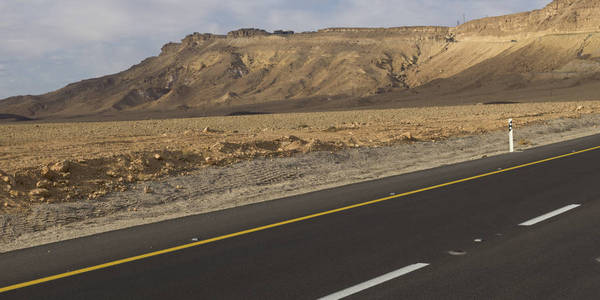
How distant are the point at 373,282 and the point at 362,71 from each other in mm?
136108

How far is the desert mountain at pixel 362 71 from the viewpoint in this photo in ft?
354

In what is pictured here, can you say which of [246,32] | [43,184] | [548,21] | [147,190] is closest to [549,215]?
[147,190]

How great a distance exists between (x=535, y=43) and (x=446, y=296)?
128 m

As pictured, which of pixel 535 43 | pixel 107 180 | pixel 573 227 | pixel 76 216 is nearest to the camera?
pixel 573 227

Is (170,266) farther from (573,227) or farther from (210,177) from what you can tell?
(210,177)

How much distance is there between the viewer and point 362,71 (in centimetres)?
13950

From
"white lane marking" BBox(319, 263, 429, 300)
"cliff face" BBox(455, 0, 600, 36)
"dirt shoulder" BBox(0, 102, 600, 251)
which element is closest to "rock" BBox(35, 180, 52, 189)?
"dirt shoulder" BBox(0, 102, 600, 251)

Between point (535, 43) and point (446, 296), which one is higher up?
point (535, 43)

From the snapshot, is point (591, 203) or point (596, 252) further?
point (591, 203)

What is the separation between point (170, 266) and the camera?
21.4 feet

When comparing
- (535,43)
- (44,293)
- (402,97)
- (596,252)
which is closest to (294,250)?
(44,293)

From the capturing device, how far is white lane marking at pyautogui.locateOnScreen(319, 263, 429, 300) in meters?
5.25

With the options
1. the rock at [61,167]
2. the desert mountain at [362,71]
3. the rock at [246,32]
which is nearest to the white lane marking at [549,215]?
the rock at [61,167]

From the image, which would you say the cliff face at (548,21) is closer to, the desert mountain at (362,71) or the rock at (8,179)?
the desert mountain at (362,71)
